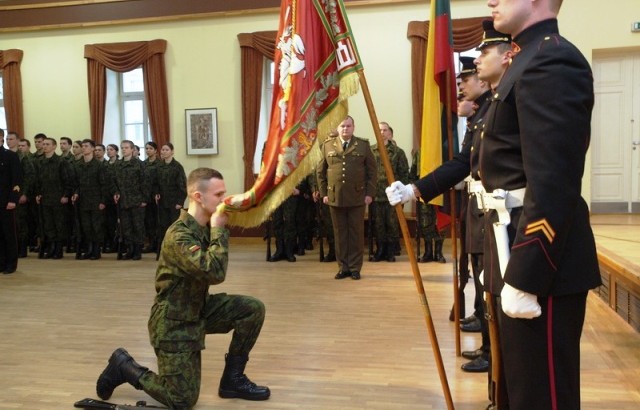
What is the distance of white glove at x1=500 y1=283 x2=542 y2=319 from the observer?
4.67 ft

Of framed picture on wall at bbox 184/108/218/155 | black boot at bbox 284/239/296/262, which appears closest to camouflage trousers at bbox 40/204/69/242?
framed picture on wall at bbox 184/108/218/155

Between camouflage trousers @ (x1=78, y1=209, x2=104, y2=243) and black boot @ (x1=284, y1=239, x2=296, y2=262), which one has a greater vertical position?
camouflage trousers @ (x1=78, y1=209, x2=104, y2=243)

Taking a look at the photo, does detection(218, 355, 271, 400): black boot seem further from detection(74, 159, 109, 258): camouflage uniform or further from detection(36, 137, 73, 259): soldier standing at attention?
detection(36, 137, 73, 259): soldier standing at attention

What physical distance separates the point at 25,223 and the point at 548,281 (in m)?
8.44

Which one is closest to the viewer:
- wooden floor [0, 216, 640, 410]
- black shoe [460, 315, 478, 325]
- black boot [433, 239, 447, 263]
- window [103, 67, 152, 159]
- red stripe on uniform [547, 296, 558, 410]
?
red stripe on uniform [547, 296, 558, 410]

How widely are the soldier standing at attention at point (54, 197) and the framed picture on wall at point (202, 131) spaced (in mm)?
1879

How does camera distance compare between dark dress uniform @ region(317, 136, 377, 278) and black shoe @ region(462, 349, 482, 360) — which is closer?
black shoe @ region(462, 349, 482, 360)

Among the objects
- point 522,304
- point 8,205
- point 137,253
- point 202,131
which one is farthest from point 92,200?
point 522,304

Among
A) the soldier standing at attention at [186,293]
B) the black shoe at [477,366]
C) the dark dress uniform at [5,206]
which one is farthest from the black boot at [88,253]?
the black shoe at [477,366]

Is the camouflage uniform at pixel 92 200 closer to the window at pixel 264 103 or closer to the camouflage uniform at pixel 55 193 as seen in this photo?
the camouflage uniform at pixel 55 193

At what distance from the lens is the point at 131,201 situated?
7.70 meters

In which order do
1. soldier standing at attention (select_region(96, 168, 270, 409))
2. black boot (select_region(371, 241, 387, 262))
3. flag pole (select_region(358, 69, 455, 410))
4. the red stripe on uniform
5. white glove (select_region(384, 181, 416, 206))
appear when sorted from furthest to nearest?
black boot (select_region(371, 241, 387, 262))
soldier standing at attention (select_region(96, 168, 270, 409))
white glove (select_region(384, 181, 416, 206))
flag pole (select_region(358, 69, 455, 410))
the red stripe on uniform

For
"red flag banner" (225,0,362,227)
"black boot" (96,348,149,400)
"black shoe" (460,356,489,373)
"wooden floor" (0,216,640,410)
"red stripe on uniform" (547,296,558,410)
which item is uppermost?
"red flag banner" (225,0,362,227)

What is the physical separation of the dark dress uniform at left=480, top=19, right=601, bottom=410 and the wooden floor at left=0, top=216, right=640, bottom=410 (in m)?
1.31
